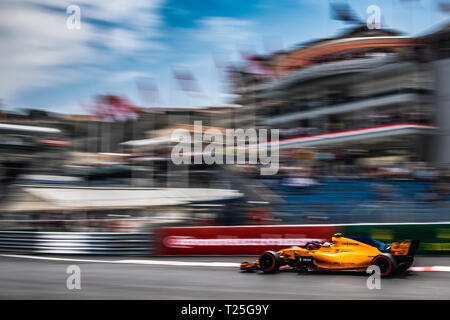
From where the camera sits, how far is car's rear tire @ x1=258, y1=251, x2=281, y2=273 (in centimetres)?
954

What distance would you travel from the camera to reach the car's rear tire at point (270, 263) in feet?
31.3

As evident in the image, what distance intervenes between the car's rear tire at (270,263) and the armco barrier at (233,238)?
7.97ft

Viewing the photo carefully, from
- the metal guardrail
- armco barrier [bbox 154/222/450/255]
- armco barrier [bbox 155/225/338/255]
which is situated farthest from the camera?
the metal guardrail

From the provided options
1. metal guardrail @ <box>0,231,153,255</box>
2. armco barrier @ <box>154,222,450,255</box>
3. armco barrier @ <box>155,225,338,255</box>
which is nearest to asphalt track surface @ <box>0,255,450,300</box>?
armco barrier @ <box>154,222,450,255</box>

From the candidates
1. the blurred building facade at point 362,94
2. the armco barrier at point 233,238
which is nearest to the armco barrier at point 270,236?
the armco barrier at point 233,238

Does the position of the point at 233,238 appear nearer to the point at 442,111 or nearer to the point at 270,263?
the point at 270,263

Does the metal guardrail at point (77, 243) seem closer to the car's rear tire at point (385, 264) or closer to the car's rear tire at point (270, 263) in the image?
the car's rear tire at point (270, 263)

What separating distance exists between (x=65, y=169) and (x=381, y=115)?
40.9ft

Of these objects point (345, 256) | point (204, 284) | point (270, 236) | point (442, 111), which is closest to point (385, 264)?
point (345, 256)

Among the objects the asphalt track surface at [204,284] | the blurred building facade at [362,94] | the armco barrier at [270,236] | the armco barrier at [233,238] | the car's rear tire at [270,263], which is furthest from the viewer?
the blurred building facade at [362,94]

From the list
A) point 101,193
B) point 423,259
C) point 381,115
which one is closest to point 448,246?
point 423,259

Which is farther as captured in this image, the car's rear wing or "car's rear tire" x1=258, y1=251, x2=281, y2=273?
"car's rear tire" x1=258, y1=251, x2=281, y2=273

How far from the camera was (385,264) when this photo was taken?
27.5ft

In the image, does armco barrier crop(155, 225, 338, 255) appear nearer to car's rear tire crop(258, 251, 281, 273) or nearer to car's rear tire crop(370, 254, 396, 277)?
car's rear tire crop(258, 251, 281, 273)
